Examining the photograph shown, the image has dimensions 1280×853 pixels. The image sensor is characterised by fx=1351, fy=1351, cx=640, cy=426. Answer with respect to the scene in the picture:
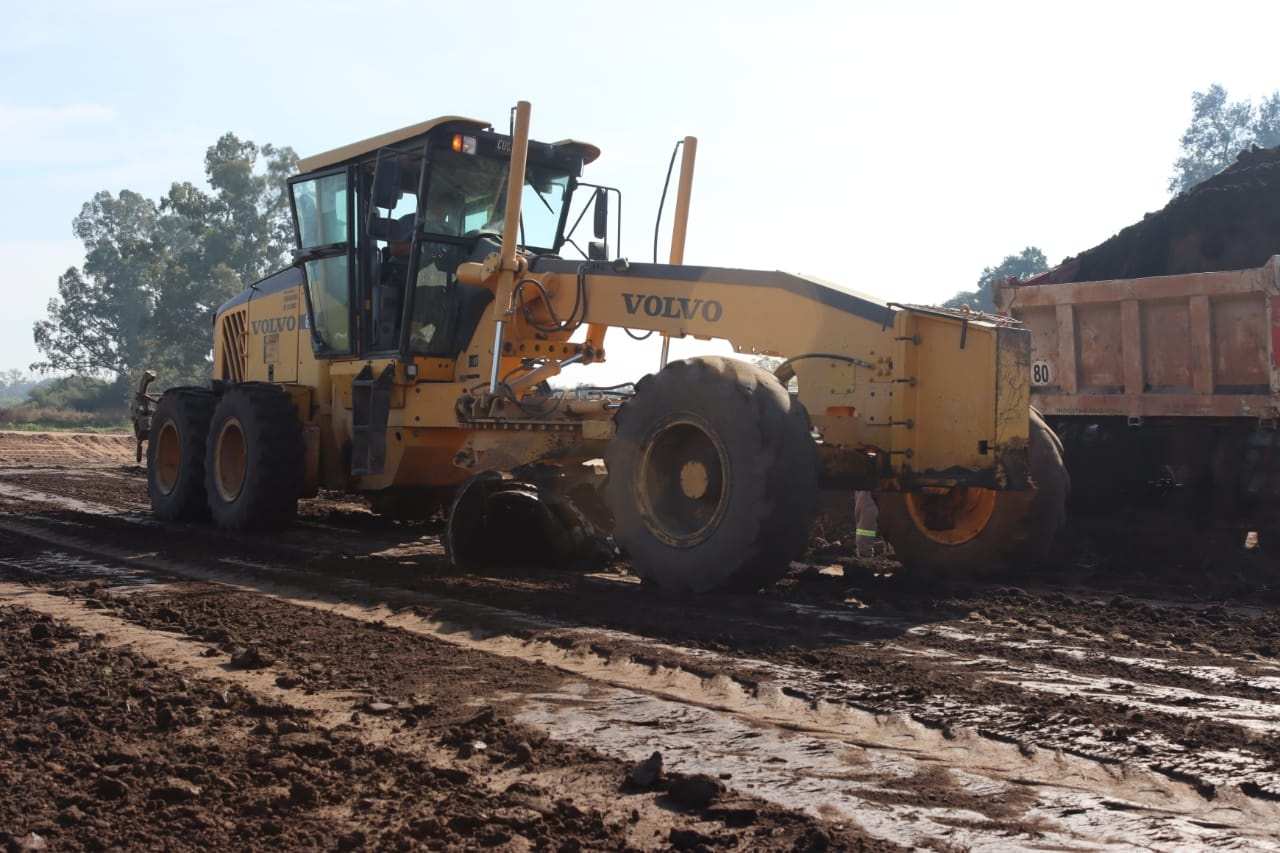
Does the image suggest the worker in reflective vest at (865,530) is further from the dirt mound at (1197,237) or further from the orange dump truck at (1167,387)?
the dirt mound at (1197,237)

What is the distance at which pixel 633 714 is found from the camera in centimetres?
497

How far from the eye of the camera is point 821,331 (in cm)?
830

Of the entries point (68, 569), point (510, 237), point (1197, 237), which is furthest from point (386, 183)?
point (1197, 237)

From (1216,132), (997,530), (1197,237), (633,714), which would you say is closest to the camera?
(633,714)

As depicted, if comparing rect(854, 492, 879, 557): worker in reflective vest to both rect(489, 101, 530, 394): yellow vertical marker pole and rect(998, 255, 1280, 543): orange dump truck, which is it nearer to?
rect(998, 255, 1280, 543): orange dump truck

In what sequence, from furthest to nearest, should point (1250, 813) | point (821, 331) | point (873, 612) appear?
1. point (821, 331)
2. point (873, 612)
3. point (1250, 813)

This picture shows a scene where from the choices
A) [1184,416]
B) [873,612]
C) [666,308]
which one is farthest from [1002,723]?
[1184,416]

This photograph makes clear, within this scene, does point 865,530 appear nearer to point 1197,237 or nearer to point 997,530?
point 997,530

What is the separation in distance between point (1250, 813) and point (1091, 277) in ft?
33.3

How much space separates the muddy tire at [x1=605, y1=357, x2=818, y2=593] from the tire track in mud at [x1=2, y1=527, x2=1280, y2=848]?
1.41 metres

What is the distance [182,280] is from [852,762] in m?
55.0

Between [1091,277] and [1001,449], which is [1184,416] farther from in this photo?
[1001,449]

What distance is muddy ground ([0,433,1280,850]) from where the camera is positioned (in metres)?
3.76

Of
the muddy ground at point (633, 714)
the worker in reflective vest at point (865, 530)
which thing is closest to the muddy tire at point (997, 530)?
the muddy ground at point (633, 714)
